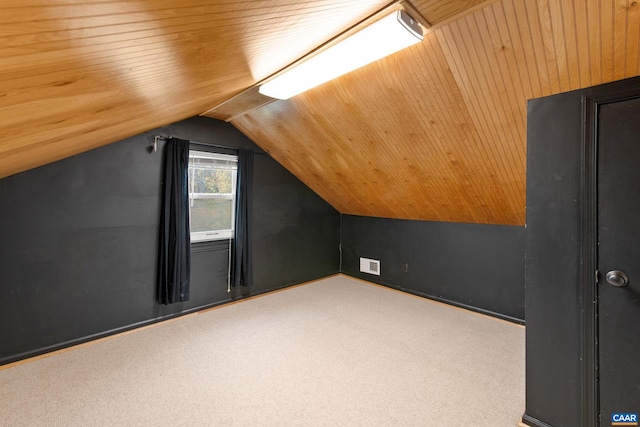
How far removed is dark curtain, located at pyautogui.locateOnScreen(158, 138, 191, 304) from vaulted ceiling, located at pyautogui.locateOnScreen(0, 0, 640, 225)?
64cm

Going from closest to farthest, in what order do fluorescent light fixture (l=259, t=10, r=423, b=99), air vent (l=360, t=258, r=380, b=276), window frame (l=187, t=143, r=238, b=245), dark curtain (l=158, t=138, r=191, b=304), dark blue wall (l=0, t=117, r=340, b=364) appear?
fluorescent light fixture (l=259, t=10, r=423, b=99) → dark blue wall (l=0, t=117, r=340, b=364) → dark curtain (l=158, t=138, r=191, b=304) → window frame (l=187, t=143, r=238, b=245) → air vent (l=360, t=258, r=380, b=276)

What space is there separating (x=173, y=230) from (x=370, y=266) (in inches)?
107

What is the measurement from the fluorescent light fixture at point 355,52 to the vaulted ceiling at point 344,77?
0.09 m

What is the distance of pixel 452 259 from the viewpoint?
370 centimetres

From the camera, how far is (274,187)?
13.7ft

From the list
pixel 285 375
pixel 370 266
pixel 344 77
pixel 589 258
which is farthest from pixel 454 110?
pixel 370 266

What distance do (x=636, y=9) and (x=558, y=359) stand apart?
5.43 ft

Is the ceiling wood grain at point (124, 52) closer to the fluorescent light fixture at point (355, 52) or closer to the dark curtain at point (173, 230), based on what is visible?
the fluorescent light fixture at point (355, 52)

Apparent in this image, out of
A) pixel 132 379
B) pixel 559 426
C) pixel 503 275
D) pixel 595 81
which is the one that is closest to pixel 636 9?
pixel 595 81

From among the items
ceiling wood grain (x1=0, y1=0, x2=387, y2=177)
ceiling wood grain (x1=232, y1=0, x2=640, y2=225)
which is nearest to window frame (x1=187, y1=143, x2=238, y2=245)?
ceiling wood grain (x1=232, y1=0, x2=640, y2=225)

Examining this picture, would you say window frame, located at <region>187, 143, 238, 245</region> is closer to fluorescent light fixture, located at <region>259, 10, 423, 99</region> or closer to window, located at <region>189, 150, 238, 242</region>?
window, located at <region>189, 150, 238, 242</region>

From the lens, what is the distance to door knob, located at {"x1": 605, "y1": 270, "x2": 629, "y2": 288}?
4.68 feet

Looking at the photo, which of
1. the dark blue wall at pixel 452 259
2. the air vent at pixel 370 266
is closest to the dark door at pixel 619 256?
the dark blue wall at pixel 452 259

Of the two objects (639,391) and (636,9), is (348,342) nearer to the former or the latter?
(639,391)
